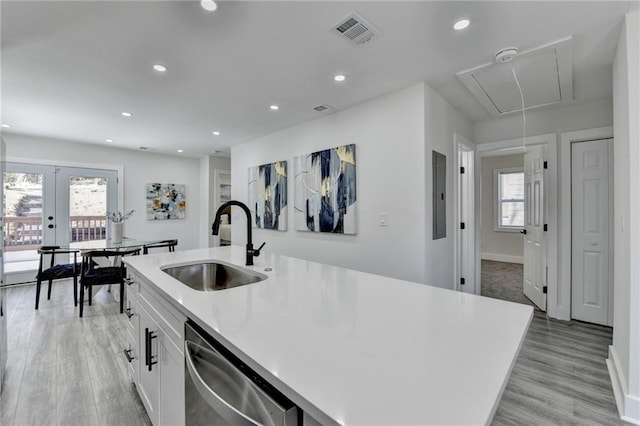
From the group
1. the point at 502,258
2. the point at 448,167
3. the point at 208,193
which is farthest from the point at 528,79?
the point at 208,193

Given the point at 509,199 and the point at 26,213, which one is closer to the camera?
the point at 26,213

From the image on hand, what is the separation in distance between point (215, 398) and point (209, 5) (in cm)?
202

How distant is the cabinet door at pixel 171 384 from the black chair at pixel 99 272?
254 centimetres

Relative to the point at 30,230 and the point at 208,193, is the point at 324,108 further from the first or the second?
the point at 30,230

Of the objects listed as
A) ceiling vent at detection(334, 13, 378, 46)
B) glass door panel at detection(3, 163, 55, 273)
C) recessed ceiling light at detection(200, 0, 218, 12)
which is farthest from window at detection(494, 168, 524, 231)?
glass door panel at detection(3, 163, 55, 273)

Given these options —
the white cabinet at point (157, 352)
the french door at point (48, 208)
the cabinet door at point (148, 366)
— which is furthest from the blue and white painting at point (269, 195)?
the french door at point (48, 208)

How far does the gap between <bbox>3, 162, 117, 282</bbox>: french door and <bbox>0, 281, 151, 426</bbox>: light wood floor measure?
1.74 meters

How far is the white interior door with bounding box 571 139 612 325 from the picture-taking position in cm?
313

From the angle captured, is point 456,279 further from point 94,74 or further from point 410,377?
point 94,74

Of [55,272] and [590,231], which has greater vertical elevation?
[590,231]

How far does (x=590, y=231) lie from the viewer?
3221 mm

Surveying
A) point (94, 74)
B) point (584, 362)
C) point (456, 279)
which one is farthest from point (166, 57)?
point (584, 362)

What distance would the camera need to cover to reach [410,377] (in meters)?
0.64

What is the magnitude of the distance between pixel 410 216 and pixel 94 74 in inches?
128
